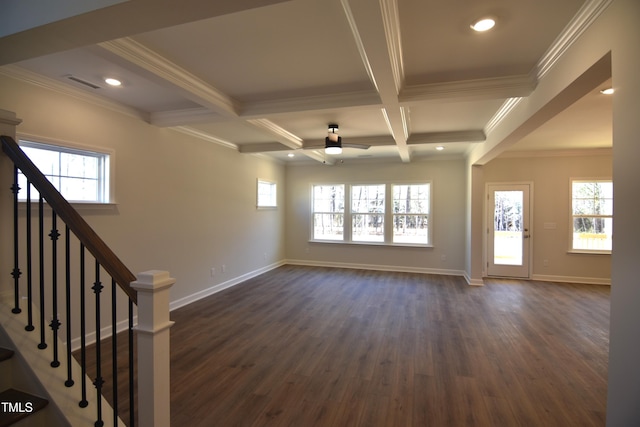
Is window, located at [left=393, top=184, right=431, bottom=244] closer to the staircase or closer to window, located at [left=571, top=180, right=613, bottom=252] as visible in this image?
window, located at [left=571, top=180, right=613, bottom=252]

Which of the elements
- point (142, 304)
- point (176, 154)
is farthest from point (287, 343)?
point (176, 154)

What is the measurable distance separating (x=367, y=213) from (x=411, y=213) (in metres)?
1.02

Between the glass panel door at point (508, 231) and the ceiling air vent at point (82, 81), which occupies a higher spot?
the ceiling air vent at point (82, 81)

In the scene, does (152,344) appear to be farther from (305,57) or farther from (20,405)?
(305,57)

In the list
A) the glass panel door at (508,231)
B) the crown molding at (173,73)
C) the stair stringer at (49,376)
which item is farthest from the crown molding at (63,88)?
the glass panel door at (508,231)

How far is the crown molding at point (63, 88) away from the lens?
2611mm

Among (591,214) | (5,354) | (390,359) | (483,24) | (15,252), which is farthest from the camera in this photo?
(591,214)

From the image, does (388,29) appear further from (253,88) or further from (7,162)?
(7,162)

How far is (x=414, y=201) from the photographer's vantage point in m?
7.11

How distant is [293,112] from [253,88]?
508 mm

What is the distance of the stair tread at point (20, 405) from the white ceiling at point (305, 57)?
6.27ft

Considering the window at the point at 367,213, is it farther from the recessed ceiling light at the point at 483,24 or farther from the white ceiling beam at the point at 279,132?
the recessed ceiling light at the point at 483,24

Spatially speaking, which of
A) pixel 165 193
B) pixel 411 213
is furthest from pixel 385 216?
pixel 165 193

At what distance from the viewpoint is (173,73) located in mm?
2611
